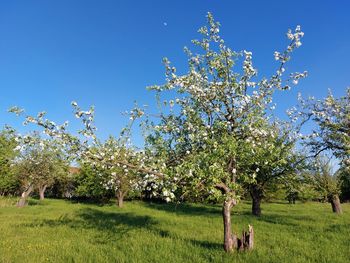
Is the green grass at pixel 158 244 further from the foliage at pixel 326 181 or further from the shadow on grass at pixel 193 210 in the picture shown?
the foliage at pixel 326 181

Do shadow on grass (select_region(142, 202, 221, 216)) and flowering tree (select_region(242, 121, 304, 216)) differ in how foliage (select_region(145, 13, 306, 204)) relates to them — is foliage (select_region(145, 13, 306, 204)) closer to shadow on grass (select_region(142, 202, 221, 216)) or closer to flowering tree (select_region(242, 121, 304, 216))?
flowering tree (select_region(242, 121, 304, 216))

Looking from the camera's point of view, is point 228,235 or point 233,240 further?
point 233,240

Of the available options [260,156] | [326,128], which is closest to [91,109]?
[260,156]

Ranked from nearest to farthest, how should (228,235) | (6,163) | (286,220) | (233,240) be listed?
(228,235) → (233,240) → (286,220) → (6,163)

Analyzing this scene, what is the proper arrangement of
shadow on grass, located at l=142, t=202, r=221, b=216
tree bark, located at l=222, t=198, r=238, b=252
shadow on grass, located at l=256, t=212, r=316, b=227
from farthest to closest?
1. shadow on grass, located at l=142, t=202, r=221, b=216
2. shadow on grass, located at l=256, t=212, r=316, b=227
3. tree bark, located at l=222, t=198, r=238, b=252

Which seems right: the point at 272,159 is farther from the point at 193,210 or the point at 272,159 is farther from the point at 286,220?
the point at 193,210

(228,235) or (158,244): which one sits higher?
(228,235)

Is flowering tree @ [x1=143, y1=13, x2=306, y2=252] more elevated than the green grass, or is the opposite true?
flowering tree @ [x1=143, y1=13, x2=306, y2=252]

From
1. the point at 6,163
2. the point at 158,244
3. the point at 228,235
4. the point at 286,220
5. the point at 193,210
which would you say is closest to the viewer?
the point at 228,235

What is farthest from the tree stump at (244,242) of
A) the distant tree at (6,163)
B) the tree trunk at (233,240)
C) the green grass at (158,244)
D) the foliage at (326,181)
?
the distant tree at (6,163)

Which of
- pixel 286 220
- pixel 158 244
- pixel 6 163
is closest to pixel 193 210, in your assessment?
pixel 286 220

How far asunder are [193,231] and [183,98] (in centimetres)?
985

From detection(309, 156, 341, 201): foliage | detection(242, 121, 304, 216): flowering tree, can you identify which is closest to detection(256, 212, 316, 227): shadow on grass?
detection(242, 121, 304, 216): flowering tree

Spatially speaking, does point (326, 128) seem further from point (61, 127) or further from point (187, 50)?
point (61, 127)
